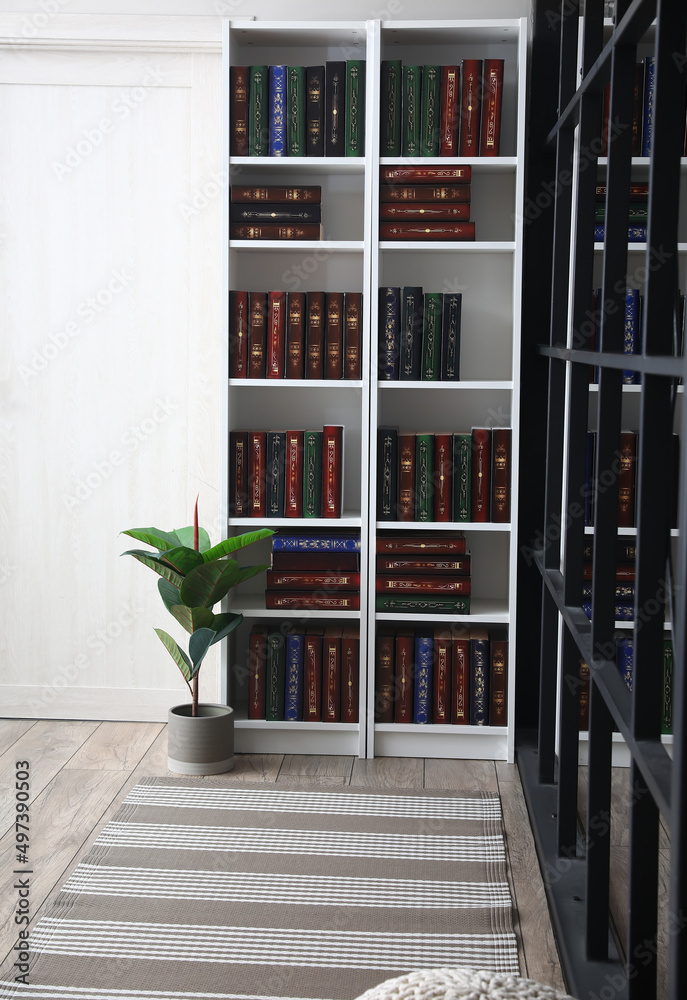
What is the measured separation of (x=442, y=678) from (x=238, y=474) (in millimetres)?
916

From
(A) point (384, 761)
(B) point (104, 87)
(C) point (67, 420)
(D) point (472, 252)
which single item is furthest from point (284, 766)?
(B) point (104, 87)

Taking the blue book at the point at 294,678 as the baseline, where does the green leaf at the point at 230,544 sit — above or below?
above

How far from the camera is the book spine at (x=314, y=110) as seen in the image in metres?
3.03

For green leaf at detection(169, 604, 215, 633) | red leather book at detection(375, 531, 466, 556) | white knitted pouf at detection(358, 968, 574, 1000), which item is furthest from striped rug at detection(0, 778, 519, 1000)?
red leather book at detection(375, 531, 466, 556)

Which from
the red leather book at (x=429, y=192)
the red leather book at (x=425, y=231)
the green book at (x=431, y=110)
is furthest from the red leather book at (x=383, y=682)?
the green book at (x=431, y=110)

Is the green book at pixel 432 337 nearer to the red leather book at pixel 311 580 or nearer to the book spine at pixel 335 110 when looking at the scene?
the book spine at pixel 335 110

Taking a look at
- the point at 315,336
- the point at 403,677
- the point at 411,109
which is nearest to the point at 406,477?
the point at 315,336

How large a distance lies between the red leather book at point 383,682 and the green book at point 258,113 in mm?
1581

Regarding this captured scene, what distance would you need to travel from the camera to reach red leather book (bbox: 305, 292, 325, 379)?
3066mm

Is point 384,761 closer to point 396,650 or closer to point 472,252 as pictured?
point 396,650

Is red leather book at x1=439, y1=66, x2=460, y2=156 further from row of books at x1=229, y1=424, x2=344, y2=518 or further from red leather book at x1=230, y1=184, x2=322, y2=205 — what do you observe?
row of books at x1=229, y1=424, x2=344, y2=518

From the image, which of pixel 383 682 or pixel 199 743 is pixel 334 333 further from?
pixel 199 743

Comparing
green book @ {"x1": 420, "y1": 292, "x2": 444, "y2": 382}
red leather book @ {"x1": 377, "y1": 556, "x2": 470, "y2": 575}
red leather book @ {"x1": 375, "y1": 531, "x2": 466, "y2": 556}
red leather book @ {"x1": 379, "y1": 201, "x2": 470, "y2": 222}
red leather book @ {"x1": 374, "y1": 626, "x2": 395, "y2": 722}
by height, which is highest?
red leather book @ {"x1": 379, "y1": 201, "x2": 470, "y2": 222}

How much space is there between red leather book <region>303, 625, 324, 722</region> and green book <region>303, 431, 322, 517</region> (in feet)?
1.37
